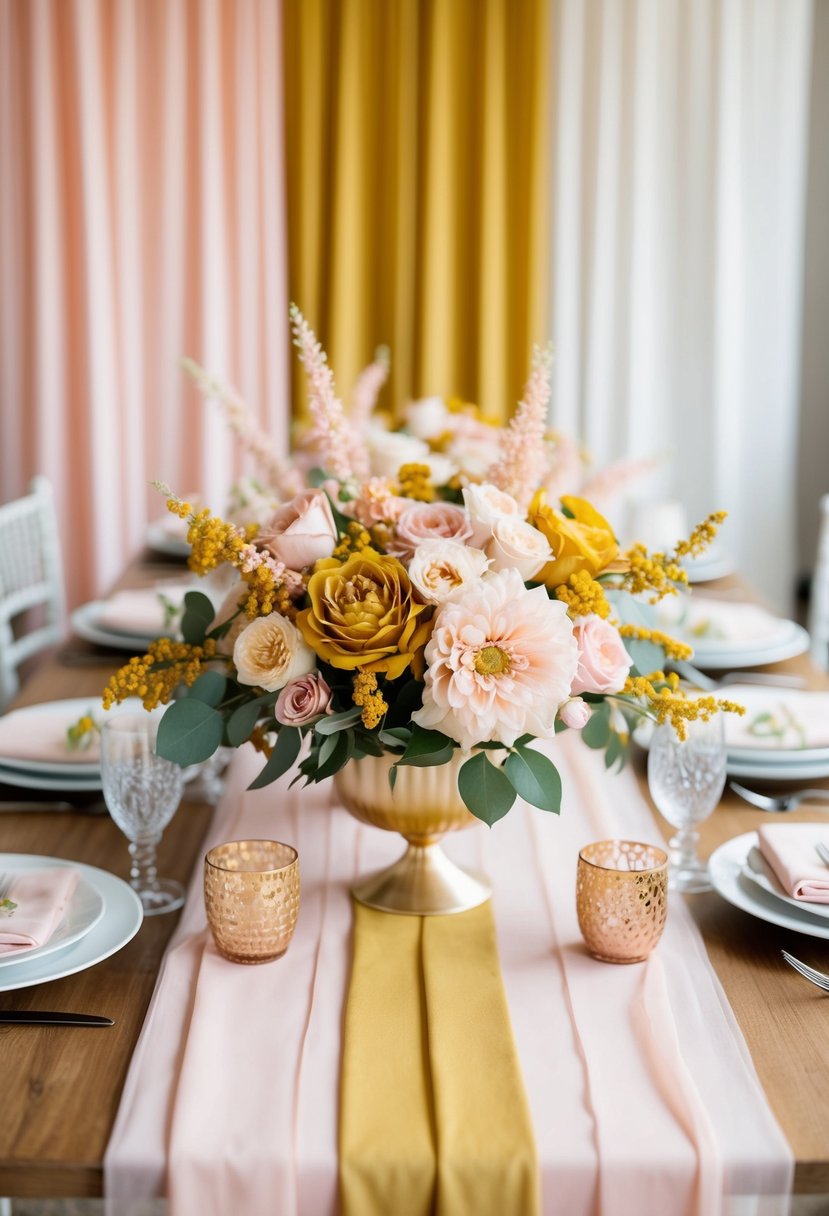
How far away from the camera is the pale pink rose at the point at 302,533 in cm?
115

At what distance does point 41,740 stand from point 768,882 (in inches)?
34.0

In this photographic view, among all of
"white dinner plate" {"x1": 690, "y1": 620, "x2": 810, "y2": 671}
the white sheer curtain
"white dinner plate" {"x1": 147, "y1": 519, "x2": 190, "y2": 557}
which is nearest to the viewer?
"white dinner plate" {"x1": 690, "y1": 620, "x2": 810, "y2": 671}

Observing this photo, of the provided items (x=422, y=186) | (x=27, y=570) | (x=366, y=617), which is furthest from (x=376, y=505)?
(x=422, y=186)

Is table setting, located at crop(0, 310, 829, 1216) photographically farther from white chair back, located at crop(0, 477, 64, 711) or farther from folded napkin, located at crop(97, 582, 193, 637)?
white chair back, located at crop(0, 477, 64, 711)

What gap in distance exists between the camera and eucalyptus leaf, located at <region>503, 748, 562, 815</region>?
1090 millimetres

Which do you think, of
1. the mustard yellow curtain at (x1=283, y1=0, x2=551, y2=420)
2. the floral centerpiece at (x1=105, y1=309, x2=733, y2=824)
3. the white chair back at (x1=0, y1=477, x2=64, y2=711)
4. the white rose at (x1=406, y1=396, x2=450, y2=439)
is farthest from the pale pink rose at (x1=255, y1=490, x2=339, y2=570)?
the mustard yellow curtain at (x1=283, y1=0, x2=551, y2=420)

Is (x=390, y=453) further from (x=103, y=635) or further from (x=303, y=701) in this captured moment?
(x=303, y=701)

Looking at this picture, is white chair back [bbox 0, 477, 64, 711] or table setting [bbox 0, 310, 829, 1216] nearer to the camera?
table setting [bbox 0, 310, 829, 1216]

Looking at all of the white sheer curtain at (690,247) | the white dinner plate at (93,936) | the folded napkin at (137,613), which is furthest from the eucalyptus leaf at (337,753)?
the white sheer curtain at (690,247)

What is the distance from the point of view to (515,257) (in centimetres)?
413

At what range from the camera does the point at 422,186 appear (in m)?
4.06

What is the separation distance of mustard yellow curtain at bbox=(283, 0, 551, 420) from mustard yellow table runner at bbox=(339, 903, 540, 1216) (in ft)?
10.2

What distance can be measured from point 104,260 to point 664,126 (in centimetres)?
178

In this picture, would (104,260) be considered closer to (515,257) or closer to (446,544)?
(515,257)
